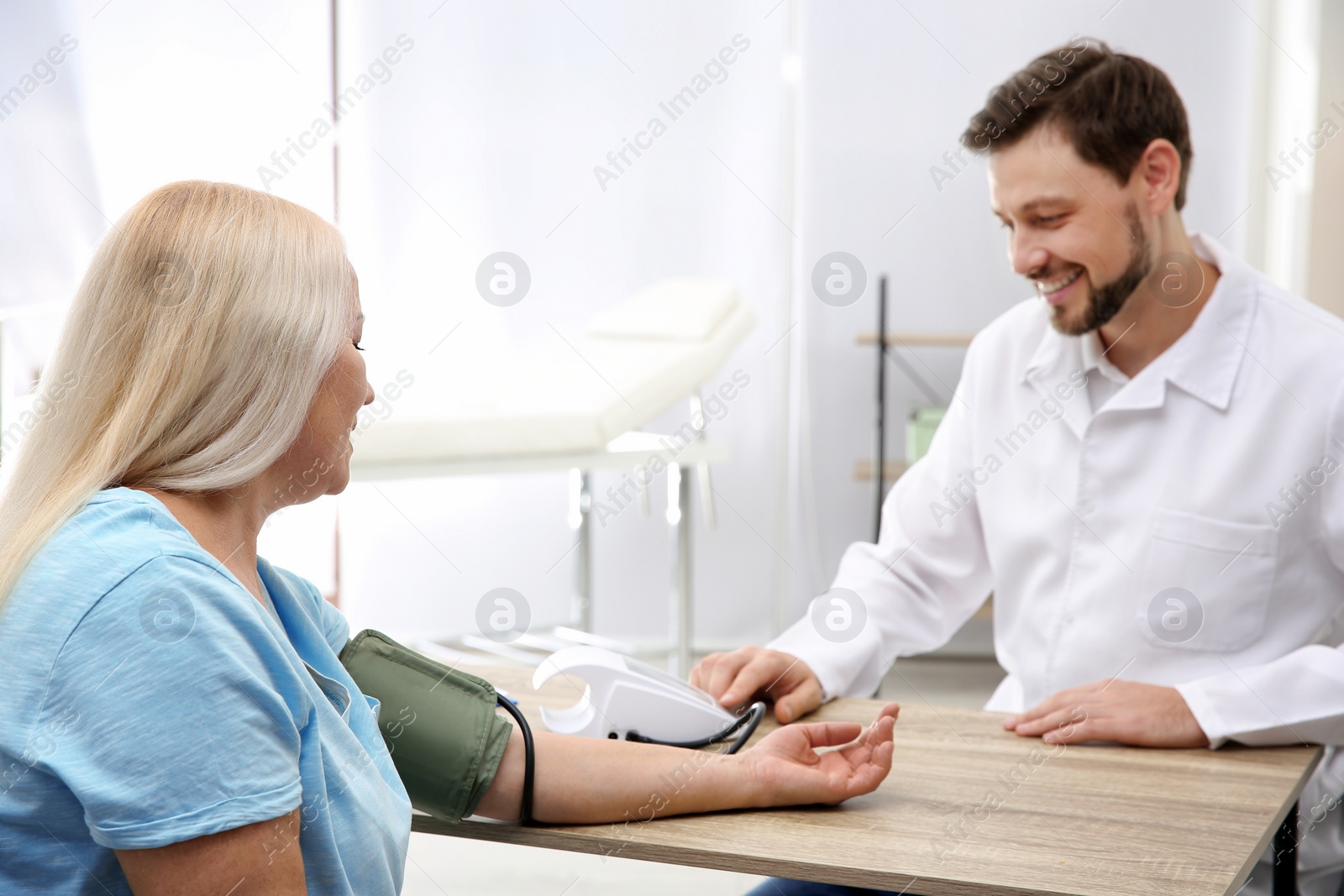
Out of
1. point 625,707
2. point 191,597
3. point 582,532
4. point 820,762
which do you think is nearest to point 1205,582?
point 820,762

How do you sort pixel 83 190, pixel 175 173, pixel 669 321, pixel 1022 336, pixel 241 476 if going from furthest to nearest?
pixel 175 173, pixel 83 190, pixel 669 321, pixel 1022 336, pixel 241 476

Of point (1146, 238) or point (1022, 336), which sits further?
point (1022, 336)

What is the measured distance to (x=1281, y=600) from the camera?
138cm

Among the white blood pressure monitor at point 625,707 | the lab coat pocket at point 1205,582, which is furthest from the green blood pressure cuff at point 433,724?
the lab coat pocket at point 1205,582

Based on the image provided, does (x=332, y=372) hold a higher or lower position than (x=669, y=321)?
higher

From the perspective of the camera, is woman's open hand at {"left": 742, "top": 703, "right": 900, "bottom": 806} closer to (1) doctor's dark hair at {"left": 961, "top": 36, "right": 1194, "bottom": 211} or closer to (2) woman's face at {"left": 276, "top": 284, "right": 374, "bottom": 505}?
(2) woman's face at {"left": 276, "top": 284, "right": 374, "bottom": 505}

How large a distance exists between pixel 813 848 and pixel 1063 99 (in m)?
1.03

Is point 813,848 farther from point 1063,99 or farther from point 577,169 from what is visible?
point 577,169

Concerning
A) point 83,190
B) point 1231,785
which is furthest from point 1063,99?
point 83,190

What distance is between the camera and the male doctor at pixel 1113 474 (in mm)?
1348

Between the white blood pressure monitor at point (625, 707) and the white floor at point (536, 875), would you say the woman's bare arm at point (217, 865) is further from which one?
the white floor at point (536, 875)

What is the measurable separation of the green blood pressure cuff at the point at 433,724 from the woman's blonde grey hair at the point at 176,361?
279 mm

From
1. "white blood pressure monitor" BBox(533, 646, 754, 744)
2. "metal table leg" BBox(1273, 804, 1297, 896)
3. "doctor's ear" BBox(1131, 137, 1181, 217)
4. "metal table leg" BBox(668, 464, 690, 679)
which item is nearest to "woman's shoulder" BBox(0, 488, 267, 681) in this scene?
"white blood pressure monitor" BBox(533, 646, 754, 744)

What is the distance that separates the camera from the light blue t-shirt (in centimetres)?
67
